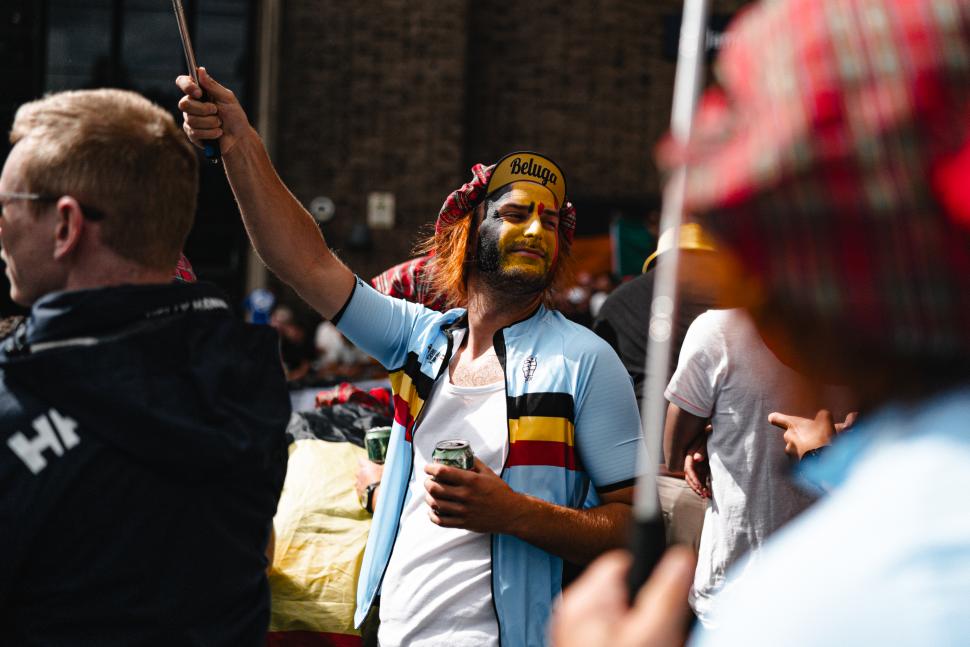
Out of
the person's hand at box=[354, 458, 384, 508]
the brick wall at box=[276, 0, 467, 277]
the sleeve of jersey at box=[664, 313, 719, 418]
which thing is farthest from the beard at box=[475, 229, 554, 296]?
the brick wall at box=[276, 0, 467, 277]

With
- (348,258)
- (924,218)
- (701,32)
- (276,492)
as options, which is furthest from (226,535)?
(348,258)

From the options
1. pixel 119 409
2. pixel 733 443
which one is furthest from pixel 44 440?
pixel 733 443

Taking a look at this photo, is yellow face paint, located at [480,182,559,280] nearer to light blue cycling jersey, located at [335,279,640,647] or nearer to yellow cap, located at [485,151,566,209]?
yellow cap, located at [485,151,566,209]

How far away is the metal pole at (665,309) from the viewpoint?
82 cm

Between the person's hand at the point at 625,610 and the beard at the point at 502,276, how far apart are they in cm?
162

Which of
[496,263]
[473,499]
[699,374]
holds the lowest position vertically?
[473,499]

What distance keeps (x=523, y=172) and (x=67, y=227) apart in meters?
1.43

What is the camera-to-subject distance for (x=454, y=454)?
2.07 m

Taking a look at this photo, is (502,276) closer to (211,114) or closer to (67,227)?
(211,114)

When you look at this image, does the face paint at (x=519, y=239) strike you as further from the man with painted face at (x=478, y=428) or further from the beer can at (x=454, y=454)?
the beer can at (x=454, y=454)

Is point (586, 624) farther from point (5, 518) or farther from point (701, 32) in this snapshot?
point (5, 518)

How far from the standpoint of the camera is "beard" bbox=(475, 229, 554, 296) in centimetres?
246

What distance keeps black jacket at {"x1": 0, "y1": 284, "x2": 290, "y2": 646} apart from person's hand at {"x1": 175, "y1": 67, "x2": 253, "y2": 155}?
2.30ft

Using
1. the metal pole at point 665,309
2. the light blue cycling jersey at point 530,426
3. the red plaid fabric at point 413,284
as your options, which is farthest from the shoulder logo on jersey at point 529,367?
the metal pole at point 665,309
